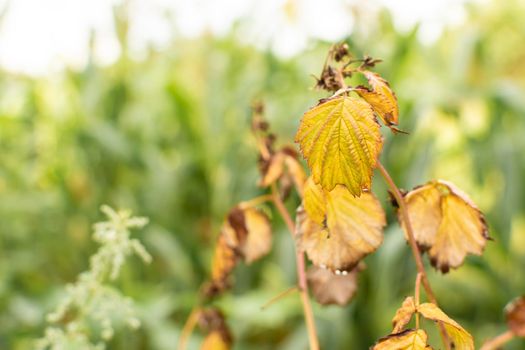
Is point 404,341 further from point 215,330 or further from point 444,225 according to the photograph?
point 215,330


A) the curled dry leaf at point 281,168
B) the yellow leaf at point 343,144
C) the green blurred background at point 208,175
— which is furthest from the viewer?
the green blurred background at point 208,175

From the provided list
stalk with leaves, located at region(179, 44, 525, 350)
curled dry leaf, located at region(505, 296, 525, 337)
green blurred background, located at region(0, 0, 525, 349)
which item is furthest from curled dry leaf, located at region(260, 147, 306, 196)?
green blurred background, located at region(0, 0, 525, 349)

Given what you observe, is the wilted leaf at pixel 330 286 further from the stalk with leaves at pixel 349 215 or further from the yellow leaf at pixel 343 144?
the yellow leaf at pixel 343 144

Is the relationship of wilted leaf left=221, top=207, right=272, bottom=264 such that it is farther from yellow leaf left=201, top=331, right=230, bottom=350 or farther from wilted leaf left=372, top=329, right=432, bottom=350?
wilted leaf left=372, top=329, right=432, bottom=350

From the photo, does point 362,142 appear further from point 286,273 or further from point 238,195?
point 238,195

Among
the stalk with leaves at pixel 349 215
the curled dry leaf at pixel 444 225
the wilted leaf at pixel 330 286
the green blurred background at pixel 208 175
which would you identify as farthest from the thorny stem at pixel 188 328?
the green blurred background at pixel 208 175

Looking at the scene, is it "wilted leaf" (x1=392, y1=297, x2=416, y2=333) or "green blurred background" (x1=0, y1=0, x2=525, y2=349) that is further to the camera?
"green blurred background" (x1=0, y1=0, x2=525, y2=349)

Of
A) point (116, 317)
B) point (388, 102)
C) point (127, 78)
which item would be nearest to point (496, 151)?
point (116, 317)
